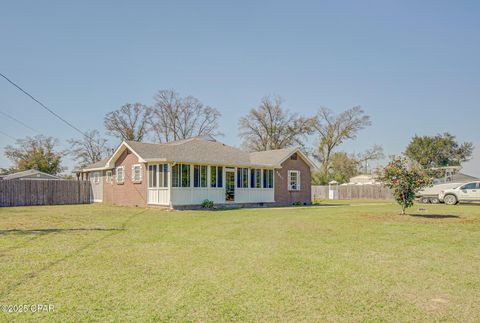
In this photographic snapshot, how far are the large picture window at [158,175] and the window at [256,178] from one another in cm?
617

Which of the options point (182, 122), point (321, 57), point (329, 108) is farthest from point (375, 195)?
point (182, 122)

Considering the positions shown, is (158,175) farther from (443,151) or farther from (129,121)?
(443,151)

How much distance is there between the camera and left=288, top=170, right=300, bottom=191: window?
2608 cm

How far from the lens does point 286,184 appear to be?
84.6 feet

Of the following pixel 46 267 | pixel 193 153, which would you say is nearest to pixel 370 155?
pixel 193 153

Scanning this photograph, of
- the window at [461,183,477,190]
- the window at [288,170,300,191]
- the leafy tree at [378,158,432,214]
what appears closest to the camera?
the leafy tree at [378,158,432,214]

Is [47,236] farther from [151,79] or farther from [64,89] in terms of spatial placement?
[151,79]

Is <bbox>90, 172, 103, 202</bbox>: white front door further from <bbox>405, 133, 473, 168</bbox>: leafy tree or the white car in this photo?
<bbox>405, 133, 473, 168</bbox>: leafy tree

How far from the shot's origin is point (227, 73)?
2309 cm

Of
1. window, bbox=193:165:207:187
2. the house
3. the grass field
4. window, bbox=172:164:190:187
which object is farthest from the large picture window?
the grass field

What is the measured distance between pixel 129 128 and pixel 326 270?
45.7 metres

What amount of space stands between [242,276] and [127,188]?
753 inches

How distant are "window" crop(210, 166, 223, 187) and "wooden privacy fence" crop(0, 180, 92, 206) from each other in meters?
12.4

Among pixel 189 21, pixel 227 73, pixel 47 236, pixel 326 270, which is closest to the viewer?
pixel 326 270
